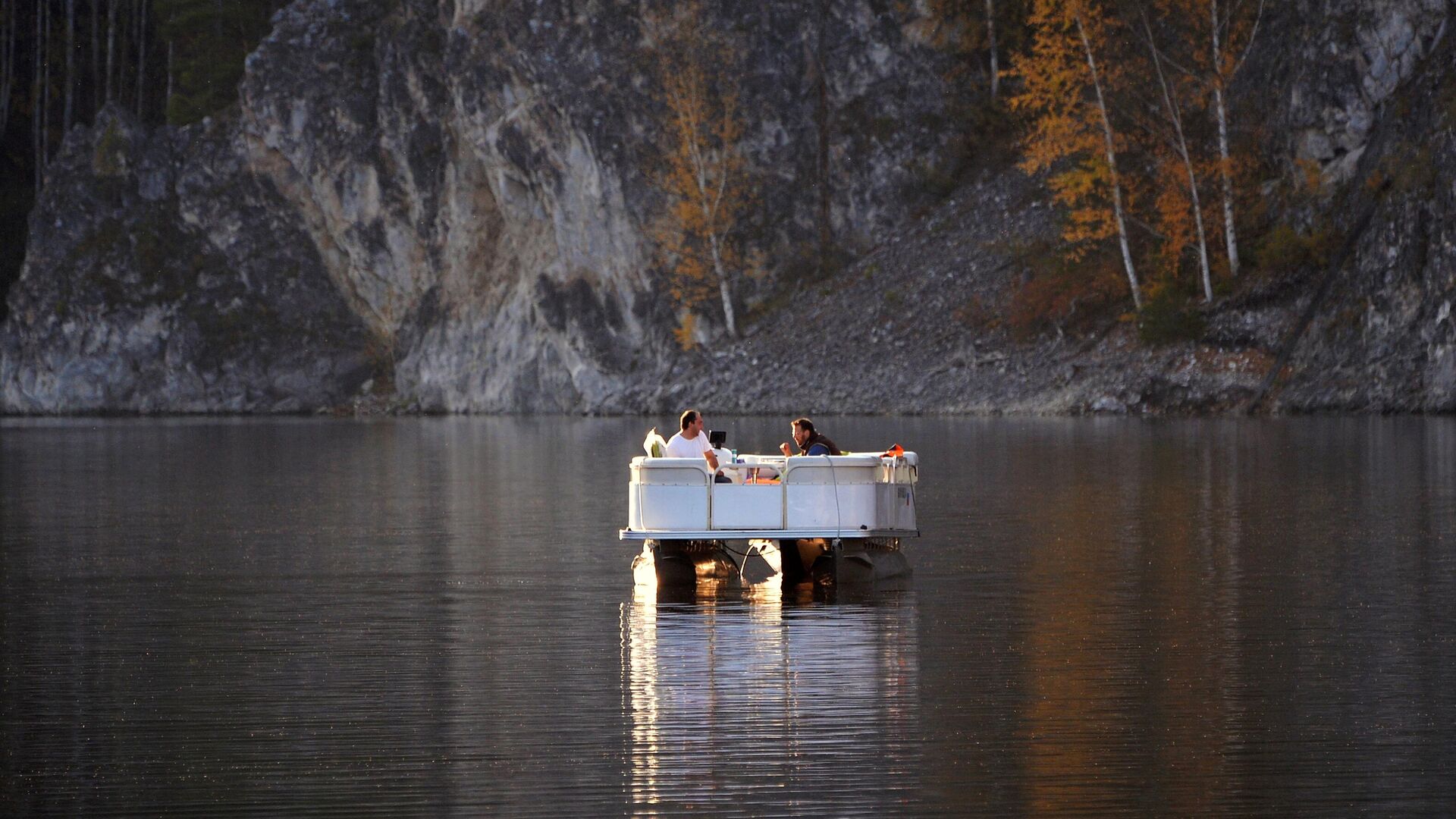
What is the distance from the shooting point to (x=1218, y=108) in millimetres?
57281

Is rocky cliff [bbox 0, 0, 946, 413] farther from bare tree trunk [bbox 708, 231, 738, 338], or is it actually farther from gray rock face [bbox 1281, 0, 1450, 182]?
gray rock face [bbox 1281, 0, 1450, 182]

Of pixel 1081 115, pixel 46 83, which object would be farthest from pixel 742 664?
pixel 46 83

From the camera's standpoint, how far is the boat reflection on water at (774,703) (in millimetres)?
10625

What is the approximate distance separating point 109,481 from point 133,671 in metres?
24.2

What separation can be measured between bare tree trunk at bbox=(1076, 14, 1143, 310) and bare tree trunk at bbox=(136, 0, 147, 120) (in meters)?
62.8

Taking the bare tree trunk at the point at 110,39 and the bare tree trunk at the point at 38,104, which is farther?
the bare tree trunk at the point at 38,104

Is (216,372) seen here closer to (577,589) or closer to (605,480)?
(605,480)

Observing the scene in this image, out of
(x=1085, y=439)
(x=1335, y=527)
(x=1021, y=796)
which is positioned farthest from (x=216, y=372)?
(x=1021, y=796)

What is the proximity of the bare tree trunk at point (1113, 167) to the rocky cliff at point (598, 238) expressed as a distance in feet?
5.12

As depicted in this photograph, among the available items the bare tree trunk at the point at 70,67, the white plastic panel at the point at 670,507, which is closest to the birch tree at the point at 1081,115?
the white plastic panel at the point at 670,507

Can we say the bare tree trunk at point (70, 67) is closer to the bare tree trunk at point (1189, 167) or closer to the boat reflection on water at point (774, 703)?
the bare tree trunk at point (1189, 167)

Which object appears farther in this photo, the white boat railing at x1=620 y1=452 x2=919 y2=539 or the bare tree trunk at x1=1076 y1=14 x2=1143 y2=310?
the bare tree trunk at x1=1076 y1=14 x2=1143 y2=310

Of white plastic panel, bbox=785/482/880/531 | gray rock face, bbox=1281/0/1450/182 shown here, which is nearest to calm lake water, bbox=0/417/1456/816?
white plastic panel, bbox=785/482/880/531

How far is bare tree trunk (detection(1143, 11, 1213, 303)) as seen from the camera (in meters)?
57.1
